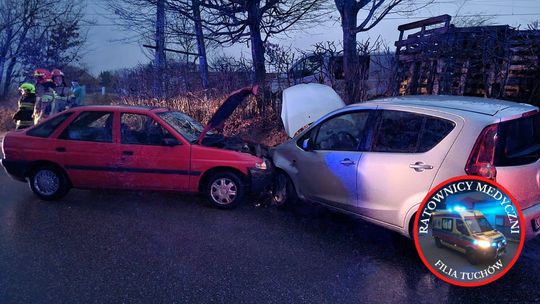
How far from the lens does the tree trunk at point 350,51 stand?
8664 millimetres

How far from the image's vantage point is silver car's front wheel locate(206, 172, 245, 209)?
546cm

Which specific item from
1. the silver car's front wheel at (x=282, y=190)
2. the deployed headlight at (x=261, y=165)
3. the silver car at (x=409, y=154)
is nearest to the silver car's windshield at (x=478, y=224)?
the silver car at (x=409, y=154)

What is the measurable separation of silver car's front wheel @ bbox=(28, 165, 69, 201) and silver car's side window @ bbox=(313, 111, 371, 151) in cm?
359

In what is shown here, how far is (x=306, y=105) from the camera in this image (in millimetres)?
6555

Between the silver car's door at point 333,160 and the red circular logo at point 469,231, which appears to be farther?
the silver car's door at point 333,160

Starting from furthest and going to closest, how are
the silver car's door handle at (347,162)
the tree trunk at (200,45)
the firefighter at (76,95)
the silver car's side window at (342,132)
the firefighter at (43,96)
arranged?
the tree trunk at (200,45) → the firefighter at (76,95) → the firefighter at (43,96) → the silver car's side window at (342,132) → the silver car's door handle at (347,162)

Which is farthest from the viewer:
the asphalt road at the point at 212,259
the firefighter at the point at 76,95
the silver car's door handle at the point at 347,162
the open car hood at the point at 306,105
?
the firefighter at the point at 76,95

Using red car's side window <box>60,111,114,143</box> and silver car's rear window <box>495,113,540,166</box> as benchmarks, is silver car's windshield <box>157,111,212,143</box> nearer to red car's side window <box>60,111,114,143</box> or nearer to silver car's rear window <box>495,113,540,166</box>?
red car's side window <box>60,111,114,143</box>

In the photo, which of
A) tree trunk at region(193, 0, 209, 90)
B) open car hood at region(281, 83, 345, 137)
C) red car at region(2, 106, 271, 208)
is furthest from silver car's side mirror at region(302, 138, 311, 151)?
tree trunk at region(193, 0, 209, 90)

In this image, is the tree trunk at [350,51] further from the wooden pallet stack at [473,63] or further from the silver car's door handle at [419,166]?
the silver car's door handle at [419,166]

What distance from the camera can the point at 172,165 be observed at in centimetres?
548

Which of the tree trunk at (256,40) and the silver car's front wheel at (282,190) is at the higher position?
the tree trunk at (256,40)

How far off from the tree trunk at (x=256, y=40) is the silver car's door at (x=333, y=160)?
6373 mm

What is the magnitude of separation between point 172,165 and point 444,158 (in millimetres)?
3453
